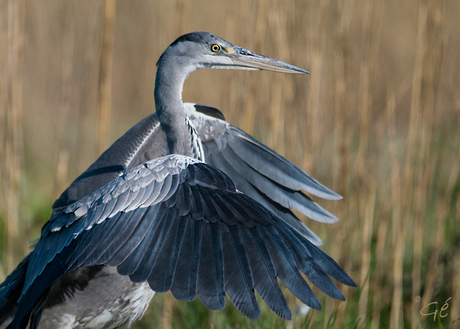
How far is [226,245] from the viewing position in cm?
188

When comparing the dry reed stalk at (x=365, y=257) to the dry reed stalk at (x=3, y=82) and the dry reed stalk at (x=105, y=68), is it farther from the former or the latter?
the dry reed stalk at (x=3, y=82)

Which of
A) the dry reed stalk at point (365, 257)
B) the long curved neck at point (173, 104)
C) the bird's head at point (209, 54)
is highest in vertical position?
the bird's head at point (209, 54)

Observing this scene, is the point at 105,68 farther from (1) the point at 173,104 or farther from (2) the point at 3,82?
(2) the point at 3,82

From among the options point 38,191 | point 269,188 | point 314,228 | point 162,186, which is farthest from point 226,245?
point 38,191

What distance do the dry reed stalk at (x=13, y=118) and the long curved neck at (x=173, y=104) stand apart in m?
1.11

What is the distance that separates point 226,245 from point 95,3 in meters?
2.20

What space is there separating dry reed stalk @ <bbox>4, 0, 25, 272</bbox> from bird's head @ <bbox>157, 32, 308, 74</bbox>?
1.10 metres

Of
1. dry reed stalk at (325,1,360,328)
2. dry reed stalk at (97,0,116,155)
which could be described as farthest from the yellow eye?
dry reed stalk at (325,1,360,328)

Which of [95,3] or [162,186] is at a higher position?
[95,3]

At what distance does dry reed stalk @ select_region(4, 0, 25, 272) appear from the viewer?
10.8 feet

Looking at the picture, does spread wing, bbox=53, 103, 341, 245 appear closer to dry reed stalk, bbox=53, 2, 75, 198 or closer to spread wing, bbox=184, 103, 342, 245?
spread wing, bbox=184, 103, 342, 245

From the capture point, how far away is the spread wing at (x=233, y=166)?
286 cm

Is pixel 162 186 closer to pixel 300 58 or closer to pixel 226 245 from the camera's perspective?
pixel 226 245

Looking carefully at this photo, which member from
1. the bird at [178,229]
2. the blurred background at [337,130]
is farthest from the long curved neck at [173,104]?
the blurred background at [337,130]
